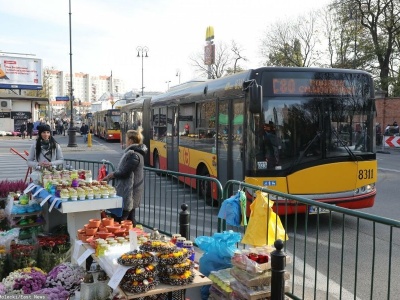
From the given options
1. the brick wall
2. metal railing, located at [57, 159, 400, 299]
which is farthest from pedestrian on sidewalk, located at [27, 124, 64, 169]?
the brick wall

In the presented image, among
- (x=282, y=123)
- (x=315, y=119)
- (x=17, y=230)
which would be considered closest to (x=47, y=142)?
(x=17, y=230)

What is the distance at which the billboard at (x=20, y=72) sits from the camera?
42269 millimetres

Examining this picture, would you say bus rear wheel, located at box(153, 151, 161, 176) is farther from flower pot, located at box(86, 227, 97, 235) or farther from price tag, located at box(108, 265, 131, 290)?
price tag, located at box(108, 265, 131, 290)

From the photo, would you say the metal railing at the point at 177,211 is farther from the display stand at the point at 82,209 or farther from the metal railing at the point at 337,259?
the display stand at the point at 82,209

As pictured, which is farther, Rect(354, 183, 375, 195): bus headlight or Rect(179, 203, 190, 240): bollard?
Rect(354, 183, 375, 195): bus headlight

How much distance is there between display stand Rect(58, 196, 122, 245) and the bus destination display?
352 centimetres

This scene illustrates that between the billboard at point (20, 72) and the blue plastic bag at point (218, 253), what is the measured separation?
4309 centimetres

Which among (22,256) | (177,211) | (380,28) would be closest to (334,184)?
(177,211)

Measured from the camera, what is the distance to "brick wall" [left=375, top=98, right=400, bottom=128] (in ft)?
105

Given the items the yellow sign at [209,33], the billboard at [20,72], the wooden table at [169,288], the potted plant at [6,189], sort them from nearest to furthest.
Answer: the wooden table at [169,288], the potted plant at [6,189], the yellow sign at [209,33], the billboard at [20,72]

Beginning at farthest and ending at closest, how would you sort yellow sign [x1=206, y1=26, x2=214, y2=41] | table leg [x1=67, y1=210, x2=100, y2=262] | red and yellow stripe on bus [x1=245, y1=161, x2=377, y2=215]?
yellow sign [x1=206, y1=26, x2=214, y2=41], red and yellow stripe on bus [x1=245, y1=161, x2=377, y2=215], table leg [x1=67, y1=210, x2=100, y2=262]

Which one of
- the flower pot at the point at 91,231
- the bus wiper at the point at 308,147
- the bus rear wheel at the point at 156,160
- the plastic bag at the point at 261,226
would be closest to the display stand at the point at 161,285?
the flower pot at the point at 91,231

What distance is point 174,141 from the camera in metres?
12.3

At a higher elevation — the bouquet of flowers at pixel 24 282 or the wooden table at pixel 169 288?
the wooden table at pixel 169 288
